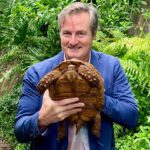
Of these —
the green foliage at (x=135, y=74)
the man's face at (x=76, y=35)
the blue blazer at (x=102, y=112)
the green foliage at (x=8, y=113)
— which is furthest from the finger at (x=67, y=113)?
the green foliage at (x=8, y=113)

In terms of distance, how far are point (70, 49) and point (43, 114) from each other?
0.45 meters

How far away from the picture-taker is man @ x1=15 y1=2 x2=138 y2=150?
2674mm

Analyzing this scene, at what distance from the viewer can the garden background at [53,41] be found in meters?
5.76

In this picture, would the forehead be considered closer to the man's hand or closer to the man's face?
the man's face

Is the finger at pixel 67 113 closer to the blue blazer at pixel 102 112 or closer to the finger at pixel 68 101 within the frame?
the finger at pixel 68 101

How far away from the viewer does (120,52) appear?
20.7 ft

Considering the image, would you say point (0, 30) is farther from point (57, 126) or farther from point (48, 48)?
point (57, 126)

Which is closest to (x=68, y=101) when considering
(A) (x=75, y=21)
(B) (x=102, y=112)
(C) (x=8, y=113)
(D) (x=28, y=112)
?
(B) (x=102, y=112)

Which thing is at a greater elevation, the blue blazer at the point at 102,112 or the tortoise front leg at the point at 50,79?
the tortoise front leg at the point at 50,79

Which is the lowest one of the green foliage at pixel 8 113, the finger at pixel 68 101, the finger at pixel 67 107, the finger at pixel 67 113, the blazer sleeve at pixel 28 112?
the green foliage at pixel 8 113

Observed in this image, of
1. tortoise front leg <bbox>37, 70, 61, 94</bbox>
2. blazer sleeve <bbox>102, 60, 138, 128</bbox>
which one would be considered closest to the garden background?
blazer sleeve <bbox>102, 60, 138, 128</bbox>

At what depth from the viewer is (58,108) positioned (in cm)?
247

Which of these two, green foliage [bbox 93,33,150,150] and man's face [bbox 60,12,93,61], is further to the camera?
green foliage [bbox 93,33,150,150]

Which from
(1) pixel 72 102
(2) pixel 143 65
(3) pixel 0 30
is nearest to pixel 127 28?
(2) pixel 143 65
